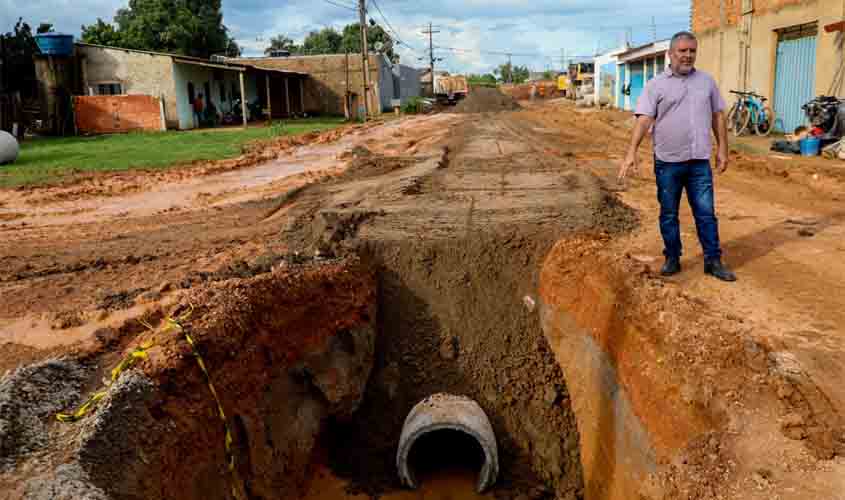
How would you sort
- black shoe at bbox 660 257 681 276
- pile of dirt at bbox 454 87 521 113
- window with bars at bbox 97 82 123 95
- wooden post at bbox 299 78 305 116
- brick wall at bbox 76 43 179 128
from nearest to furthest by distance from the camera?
black shoe at bbox 660 257 681 276, brick wall at bbox 76 43 179 128, window with bars at bbox 97 82 123 95, pile of dirt at bbox 454 87 521 113, wooden post at bbox 299 78 305 116

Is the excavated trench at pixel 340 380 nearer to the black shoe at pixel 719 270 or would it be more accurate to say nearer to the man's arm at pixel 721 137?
the black shoe at pixel 719 270

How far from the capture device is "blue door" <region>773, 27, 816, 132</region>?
53.4ft

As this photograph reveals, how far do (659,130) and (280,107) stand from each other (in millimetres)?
39456

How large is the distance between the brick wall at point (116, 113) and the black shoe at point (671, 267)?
26.9 meters

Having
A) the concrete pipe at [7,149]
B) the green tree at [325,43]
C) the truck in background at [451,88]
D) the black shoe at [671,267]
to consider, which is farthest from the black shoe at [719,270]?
the green tree at [325,43]

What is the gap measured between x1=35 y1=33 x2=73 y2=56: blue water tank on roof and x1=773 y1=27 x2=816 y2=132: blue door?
89.9 feet

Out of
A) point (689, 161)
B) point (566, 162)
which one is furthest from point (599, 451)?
point (566, 162)

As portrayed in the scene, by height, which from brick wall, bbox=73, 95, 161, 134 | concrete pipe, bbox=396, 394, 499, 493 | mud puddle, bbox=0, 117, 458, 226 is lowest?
concrete pipe, bbox=396, 394, 499, 493

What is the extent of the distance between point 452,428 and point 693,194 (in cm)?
281

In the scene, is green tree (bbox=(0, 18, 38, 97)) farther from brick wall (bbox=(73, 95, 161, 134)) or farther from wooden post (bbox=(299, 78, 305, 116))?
wooden post (bbox=(299, 78, 305, 116))

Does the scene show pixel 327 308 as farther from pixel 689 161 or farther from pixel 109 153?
pixel 109 153

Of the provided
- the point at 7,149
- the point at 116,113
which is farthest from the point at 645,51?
the point at 7,149

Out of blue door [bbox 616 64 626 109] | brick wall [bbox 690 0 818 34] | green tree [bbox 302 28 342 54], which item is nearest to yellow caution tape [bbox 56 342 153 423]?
brick wall [bbox 690 0 818 34]

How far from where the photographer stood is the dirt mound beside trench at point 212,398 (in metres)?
3.51
